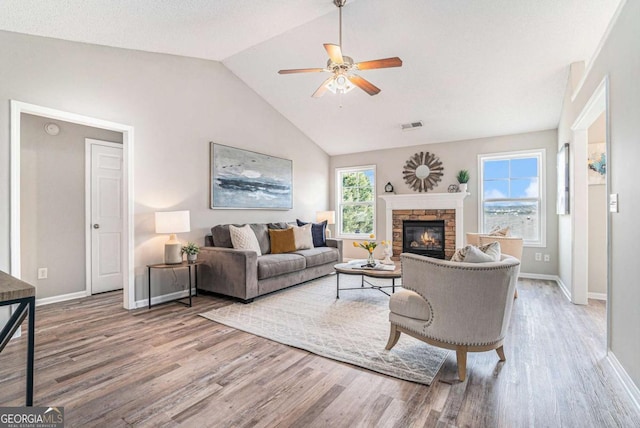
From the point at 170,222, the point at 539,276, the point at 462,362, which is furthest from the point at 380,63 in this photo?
the point at 539,276

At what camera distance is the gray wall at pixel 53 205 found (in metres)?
3.63

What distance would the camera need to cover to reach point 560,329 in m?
2.95

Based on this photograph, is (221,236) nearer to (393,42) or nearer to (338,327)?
(338,327)

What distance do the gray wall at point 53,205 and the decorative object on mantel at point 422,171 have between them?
5.13 m

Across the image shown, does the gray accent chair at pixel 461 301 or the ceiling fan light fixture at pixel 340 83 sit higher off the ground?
the ceiling fan light fixture at pixel 340 83

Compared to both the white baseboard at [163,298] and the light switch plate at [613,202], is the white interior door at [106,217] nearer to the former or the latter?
the white baseboard at [163,298]

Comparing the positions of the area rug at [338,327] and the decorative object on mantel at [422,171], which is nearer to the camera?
the area rug at [338,327]

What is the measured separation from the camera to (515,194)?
17.7 ft

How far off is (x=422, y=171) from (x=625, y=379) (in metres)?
4.55

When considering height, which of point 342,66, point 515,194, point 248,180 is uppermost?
point 342,66

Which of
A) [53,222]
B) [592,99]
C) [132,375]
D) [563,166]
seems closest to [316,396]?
[132,375]

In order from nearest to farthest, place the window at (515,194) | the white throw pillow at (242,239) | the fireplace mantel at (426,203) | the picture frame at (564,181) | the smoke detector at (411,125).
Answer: the picture frame at (564,181) → the white throw pillow at (242,239) → the window at (515,194) → the smoke detector at (411,125) → the fireplace mantel at (426,203)

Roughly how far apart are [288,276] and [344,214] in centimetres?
313

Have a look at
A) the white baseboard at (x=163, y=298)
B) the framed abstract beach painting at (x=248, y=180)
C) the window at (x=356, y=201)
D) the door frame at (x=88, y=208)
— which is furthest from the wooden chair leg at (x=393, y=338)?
the window at (x=356, y=201)
